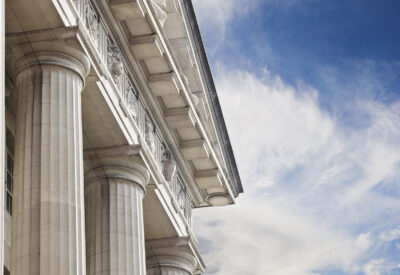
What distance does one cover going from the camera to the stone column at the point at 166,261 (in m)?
44.2

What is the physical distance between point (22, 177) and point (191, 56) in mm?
18395

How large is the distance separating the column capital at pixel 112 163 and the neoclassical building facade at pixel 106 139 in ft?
0.17

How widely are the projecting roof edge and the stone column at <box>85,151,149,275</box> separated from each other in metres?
10.4

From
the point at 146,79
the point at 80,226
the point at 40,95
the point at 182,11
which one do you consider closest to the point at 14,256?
the point at 80,226

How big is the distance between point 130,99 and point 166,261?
9372 millimetres

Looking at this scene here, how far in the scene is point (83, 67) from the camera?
3216cm

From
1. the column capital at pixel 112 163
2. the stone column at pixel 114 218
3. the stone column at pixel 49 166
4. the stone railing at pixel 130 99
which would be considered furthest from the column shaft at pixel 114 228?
the stone column at pixel 49 166

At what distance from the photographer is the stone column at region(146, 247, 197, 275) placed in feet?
145

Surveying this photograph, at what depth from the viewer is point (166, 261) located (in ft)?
145

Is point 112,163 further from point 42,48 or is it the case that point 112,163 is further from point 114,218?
point 42,48

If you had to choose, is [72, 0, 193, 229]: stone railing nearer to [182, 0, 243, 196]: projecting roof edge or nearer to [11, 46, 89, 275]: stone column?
[11, 46, 89, 275]: stone column

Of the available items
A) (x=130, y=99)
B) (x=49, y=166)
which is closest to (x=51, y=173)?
(x=49, y=166)

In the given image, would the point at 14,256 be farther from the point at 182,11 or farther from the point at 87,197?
the point at 182,11

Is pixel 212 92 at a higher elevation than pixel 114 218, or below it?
higher
